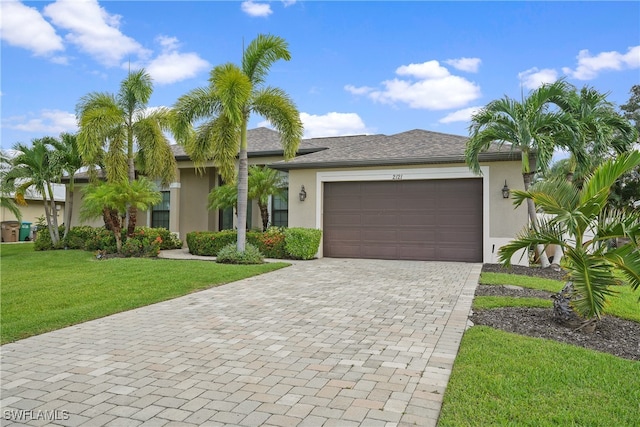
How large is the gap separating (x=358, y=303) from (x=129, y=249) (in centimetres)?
1032

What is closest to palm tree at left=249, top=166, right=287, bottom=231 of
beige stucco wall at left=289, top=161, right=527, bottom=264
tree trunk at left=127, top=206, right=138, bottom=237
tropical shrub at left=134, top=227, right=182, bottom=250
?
beige stucco wall at left=289, top=161, right=527, bottom=264

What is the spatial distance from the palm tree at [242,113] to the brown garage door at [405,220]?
3.19 meters

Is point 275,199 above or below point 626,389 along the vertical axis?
above

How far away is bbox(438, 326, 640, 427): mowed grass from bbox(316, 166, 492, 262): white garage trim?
866 centimetres

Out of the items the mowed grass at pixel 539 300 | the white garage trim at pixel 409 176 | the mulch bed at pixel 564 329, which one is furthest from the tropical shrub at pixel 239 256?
the mulch bed at pixel 564 329

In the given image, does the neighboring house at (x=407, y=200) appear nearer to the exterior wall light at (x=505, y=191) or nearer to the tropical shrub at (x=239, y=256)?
the exterior wall light at (x=505, y=191)

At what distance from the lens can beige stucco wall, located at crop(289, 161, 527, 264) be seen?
42.4ft

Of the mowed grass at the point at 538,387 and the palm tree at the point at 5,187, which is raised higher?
the palm tree at the point at 5,187

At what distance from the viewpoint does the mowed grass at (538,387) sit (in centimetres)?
307

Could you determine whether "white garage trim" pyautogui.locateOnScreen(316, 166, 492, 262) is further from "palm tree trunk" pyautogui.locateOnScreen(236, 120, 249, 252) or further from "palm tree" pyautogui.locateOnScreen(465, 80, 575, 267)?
"palm tree trunk" pyautogui.locateOnScreen(236, 120, 249, 252)

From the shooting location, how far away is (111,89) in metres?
14.8

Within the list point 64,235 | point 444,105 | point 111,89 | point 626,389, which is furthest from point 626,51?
point 64,235

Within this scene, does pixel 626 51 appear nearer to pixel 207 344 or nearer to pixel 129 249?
pixel 207 344

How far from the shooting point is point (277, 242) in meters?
14.3
